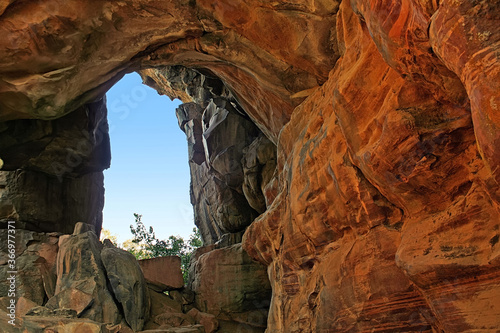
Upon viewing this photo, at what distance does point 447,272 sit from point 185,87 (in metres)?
17.3

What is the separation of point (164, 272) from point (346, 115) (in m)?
12.4

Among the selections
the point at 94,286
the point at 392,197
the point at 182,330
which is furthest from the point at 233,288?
the point at 392,197

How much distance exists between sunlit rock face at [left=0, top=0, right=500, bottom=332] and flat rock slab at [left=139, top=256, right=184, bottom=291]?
6.21m

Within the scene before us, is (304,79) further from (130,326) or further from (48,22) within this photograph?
(130,326)

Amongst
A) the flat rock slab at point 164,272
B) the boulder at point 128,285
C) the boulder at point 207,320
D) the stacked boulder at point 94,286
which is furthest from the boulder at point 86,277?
the boulder at point 207,320

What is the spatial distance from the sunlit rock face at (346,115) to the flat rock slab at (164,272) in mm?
6210

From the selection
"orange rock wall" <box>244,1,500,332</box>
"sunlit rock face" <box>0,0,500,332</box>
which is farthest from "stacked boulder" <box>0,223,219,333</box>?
"orange rock wall" <box>244,1,500,332</box>

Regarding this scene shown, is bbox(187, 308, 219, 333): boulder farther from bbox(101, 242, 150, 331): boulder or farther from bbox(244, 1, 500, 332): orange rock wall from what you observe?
bbox(244, 1, 500, 332): orange rock wall

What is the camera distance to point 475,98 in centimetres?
380

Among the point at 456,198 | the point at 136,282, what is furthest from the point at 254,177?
the point at 456,198

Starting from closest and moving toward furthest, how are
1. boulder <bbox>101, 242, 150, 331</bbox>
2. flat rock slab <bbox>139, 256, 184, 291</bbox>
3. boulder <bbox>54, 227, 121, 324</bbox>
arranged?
boulder <bbox>54, 227, 121, 324</bbox>
boulder <bbox>101, 242, 150, 331</bbox>
flat rock slab <bbox>139, 256, 184, 291</bbox>

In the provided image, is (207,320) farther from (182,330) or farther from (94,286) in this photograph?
(94,286)

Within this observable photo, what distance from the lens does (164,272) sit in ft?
55.0

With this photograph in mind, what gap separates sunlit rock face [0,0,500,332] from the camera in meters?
4.57
